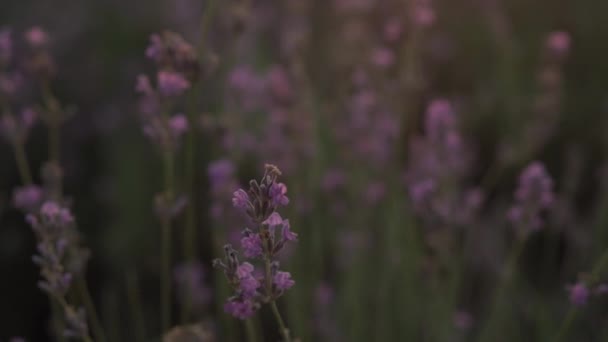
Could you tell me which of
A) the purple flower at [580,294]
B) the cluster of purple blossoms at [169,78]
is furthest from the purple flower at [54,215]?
the purple flower at [580,294]

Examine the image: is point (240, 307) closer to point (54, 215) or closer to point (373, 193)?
point (54, 215)

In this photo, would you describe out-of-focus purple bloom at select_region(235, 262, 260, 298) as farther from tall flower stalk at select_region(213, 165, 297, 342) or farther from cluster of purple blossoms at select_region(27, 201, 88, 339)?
cluster of purple blossoms at select_region(27, 201, 88, 339)

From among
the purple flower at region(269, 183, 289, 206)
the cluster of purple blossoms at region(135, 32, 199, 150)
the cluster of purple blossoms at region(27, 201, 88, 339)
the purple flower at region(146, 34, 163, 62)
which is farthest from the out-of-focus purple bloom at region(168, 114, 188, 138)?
the purple flower at region(269, 183, 289, 206)

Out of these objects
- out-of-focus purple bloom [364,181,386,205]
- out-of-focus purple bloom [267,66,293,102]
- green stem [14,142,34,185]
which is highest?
out-of-focus purple bloom [267,66,293,102]

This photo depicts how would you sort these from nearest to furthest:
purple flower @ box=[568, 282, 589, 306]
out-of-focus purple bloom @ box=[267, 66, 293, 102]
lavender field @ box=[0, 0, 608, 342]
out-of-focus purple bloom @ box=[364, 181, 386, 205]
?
purple flower @ box=[568, 282, 589, 306], lavender field @ box=[0, 0, 608, 342], out-of-focus purple bloom @ box=[267, 66, 293, 102], out-of-focus purple bloom @ box=[364, 181, 386, 205]

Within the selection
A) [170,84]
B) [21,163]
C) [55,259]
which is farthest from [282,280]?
[21,163]

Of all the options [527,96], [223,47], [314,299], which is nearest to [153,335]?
[314,299]
